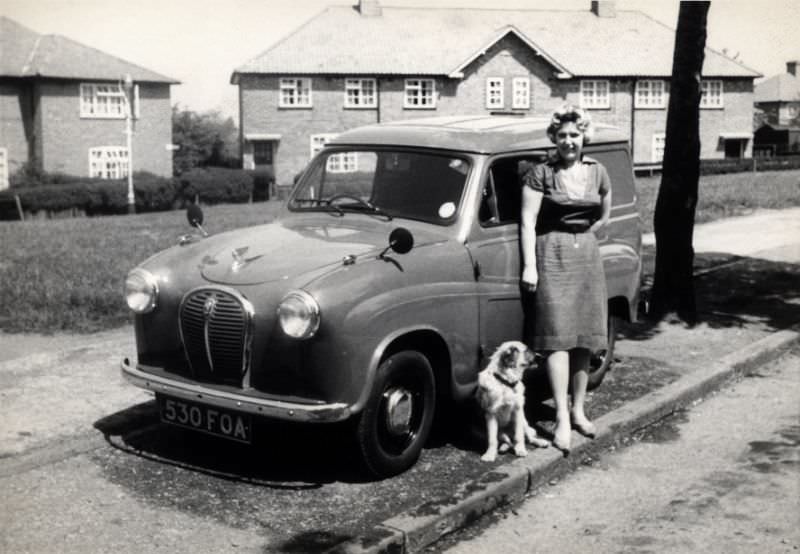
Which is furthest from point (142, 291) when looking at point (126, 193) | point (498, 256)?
point (126, 193)

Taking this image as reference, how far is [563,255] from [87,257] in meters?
11.3

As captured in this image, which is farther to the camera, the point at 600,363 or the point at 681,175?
the point at 681,175

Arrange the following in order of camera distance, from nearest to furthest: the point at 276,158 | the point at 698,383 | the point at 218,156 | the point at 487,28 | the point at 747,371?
the point at 698,383, the point at 747,371, the point at 276,158, the point at 487,28, the point at 218,156

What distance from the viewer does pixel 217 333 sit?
5.12 meters

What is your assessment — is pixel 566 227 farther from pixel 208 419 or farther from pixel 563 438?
pixel 208 419

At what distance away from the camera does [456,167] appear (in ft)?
19.7

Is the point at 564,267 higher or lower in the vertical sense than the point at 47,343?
higher

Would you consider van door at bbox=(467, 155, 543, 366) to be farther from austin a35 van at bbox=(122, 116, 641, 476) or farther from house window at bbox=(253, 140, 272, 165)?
house window at bbox=(253, 140, 272, 165)

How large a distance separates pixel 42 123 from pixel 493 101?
22.9 meters

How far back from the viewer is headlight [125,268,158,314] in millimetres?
5480

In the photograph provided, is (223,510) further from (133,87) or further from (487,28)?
(487,28)

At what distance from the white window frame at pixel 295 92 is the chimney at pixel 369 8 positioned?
20.1 ft

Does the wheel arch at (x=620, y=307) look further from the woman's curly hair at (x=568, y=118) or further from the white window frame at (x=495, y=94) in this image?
the white window frame at (x=495, y=94)

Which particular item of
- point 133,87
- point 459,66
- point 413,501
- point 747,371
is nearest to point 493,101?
point 459,66
